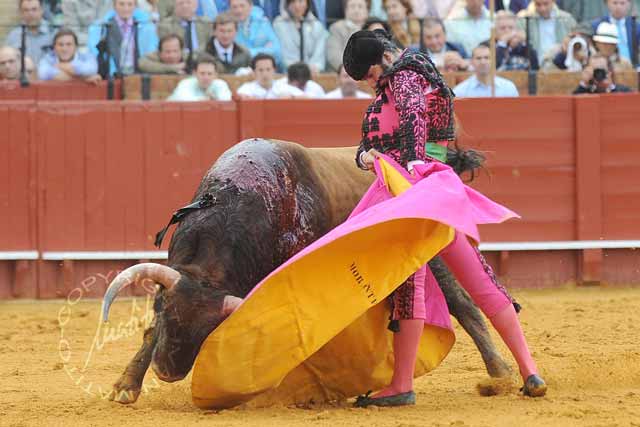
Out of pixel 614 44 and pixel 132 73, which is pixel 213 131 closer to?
pixel 132 73

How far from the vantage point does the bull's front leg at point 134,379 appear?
4406 mm

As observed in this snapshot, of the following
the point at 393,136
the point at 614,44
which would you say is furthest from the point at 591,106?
the point at 393,136

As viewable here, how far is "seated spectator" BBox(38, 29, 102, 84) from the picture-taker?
9672 millimetres

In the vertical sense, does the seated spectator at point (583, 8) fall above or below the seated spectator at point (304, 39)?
above

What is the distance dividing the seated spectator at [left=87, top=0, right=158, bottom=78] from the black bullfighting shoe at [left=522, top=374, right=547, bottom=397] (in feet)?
20.8

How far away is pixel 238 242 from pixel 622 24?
6.86 meters

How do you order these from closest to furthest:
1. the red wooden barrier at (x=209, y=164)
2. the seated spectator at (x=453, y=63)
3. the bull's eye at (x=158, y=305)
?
the bull's eye at (x=158, y=305) < the red wooden barrier at (x=209, y=164) < the seated spectator at (x=453, y=63)

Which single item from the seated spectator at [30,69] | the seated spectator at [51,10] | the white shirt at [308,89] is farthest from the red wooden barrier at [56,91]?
the white shirt at [308,89]

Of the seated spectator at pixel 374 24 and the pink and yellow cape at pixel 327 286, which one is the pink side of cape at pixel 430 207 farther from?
the seated spectator at pixel 374 24

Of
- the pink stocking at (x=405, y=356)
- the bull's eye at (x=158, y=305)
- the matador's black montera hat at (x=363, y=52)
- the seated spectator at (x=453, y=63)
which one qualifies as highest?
the matador's black montera hat at (x=363, y=52)

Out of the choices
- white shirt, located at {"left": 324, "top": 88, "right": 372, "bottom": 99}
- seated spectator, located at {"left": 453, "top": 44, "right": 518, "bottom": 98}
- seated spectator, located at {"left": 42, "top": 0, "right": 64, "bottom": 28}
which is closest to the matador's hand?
seated spectator, located at {"left": 453, "top": 44, "right": 518, "bottom": 98}

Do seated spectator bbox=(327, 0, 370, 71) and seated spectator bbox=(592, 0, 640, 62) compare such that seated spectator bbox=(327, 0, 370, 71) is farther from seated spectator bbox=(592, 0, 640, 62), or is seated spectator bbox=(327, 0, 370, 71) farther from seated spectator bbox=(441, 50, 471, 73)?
seated spectator bbox=(592, 0, 640, 62)

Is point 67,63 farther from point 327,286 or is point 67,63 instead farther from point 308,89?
point 327,286

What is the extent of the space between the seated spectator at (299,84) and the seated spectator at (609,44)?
2370mm
